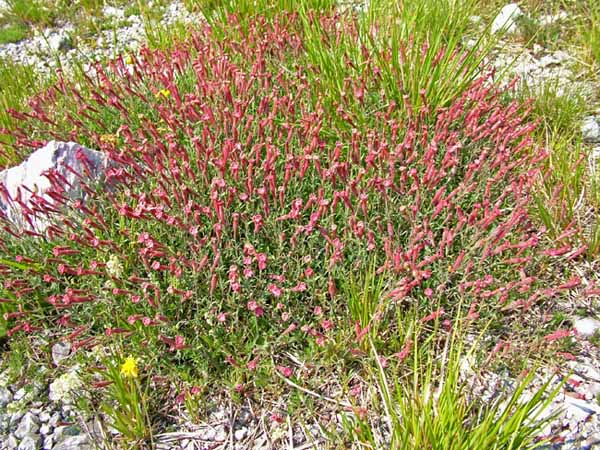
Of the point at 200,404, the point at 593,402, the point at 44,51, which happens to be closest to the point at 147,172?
the point at 200,404

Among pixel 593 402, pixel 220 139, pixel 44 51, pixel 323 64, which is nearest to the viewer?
pixel 593 402

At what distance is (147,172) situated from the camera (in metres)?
3.29

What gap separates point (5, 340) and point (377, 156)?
2.49 meters

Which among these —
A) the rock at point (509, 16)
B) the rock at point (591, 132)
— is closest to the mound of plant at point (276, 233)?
the rock at point (591, 132)

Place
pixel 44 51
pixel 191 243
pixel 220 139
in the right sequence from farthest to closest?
pixel 44 51
pixel 220 139
pixel 191 243

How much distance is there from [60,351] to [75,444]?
0.58 metres

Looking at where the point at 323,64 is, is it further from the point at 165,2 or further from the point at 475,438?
the point at 165,2

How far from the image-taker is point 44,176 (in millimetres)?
3213

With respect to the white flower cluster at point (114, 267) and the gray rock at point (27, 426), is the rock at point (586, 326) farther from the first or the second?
the gray rock at point (27, 426)

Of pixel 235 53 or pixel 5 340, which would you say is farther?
pixel 235 53

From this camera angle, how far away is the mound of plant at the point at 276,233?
2674 mm

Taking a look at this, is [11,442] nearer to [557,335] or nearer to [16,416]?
[16,416]

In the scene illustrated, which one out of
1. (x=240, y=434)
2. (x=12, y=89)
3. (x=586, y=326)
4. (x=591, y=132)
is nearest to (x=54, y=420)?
(x=240, y=434)

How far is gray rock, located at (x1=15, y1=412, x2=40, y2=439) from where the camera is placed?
2.56m
